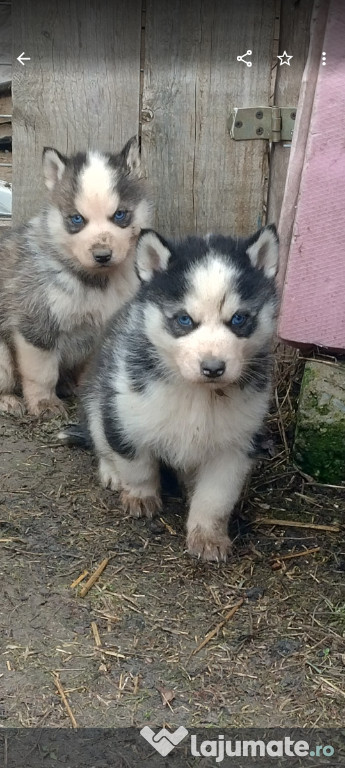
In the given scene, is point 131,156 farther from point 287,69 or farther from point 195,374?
point 195,374

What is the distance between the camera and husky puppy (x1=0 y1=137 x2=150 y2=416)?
19.8 feet

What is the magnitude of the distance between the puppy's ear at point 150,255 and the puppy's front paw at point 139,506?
1.28 metres

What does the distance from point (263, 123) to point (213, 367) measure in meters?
3.14

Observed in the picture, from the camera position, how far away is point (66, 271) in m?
6.25

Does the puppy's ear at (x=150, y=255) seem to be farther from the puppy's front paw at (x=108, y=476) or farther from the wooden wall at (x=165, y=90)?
the wooden wall at (x=165, y=90)

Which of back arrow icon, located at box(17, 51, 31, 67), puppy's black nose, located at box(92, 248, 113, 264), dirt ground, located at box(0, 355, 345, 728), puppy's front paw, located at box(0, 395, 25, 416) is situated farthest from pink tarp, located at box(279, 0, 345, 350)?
back arrow icon, located at box(17, 51, 31, 67)

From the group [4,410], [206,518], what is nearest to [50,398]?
[4,410]

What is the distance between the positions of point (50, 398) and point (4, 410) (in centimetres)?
34

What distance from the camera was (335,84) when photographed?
5164mm

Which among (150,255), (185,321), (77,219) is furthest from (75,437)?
(185,321)

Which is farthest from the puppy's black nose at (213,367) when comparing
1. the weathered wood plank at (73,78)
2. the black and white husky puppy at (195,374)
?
the weathered wood plank at (73,78)

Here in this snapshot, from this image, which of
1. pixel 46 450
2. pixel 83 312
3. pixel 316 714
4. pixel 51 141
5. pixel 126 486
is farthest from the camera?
pixel 51 141

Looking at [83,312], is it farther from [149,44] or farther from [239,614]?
[239,614]

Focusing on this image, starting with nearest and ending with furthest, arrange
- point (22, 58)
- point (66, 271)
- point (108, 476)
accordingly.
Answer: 1. point (108, 476)
2. point (66, 271)
3. point (22, 58)
